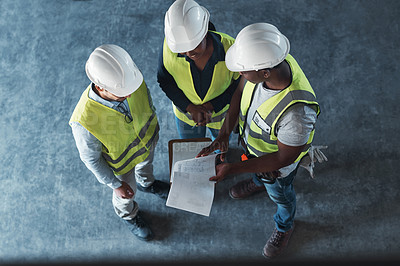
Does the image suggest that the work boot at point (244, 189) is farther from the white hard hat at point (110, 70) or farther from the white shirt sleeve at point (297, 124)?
the white hard hat at point (110, 70)

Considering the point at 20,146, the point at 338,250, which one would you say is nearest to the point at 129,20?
the point at 20,146

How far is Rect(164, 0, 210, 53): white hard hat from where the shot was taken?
211cm

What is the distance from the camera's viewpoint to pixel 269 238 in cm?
307

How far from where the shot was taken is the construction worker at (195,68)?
2.13 meters

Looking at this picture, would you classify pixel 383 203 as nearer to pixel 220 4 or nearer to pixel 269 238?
pixel 269 238

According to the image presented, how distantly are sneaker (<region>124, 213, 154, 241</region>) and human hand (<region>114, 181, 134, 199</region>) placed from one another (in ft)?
1.67

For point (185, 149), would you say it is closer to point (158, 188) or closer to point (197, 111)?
point (197, 111)

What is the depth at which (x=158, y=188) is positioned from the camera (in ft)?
10.7

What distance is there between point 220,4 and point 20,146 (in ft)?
9.19

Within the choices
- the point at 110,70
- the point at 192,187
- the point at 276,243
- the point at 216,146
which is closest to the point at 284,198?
the point at 276,243

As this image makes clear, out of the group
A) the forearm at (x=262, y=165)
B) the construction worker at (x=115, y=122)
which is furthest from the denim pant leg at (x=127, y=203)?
the forearm at (x=262, y=165)

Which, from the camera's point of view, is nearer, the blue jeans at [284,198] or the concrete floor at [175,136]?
the blue jeans at [284,198]

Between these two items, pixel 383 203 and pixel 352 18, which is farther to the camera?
pixel 352 18

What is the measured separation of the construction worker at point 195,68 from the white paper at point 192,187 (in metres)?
0.52
